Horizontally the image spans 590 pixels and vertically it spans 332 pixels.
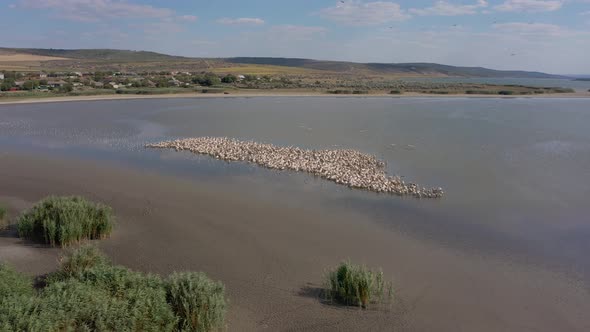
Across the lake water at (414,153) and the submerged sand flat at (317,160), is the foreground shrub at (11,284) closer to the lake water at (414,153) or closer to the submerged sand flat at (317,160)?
the lake water at (414,153)

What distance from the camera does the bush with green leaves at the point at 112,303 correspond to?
470 centimetres

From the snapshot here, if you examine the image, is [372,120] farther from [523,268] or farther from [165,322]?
[165,322]

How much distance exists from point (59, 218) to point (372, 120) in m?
23.8

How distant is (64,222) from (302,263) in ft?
14.0

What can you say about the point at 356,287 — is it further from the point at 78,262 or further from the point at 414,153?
the point at 414,153

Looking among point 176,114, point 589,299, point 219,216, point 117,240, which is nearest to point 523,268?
point 589,299

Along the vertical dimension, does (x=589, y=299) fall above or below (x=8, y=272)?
below

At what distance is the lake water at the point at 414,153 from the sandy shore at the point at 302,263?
0.86 meters

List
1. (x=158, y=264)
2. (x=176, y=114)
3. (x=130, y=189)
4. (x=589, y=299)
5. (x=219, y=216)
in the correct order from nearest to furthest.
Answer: (x=589, y=299), (x=158, y=264), (x=219, y=216), (x=130, y=189), (x=176, y=114)

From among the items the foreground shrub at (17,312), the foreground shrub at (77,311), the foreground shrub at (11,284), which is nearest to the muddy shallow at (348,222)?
the foreground shrub at (11,284)

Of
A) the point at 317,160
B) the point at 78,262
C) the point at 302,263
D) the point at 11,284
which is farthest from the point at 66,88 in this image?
the point at 11,284

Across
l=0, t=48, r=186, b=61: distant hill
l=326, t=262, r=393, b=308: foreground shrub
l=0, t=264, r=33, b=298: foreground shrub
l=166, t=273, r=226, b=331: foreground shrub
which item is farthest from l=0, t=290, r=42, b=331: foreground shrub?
l=0, t=48, r=186, b=61: distant hill

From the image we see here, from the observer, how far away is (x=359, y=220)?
1067cm

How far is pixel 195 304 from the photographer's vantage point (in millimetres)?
5562
